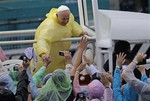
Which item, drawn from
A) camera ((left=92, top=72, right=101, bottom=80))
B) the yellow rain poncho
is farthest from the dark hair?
the yellow rain poncho

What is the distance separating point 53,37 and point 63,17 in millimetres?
255

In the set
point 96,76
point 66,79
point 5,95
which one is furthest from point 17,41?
point 5,95

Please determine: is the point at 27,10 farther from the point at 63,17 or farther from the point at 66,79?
the point at 66,79

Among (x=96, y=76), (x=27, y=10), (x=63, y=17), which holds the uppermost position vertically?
(x=63, y=17)

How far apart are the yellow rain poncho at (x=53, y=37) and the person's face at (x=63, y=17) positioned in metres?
0.05

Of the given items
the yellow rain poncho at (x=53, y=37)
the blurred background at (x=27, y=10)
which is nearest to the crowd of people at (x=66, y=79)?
the yellow rain poncho at (x=53, y=37)

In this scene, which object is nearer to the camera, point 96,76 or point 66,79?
point 66,79

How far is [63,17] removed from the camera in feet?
20.5

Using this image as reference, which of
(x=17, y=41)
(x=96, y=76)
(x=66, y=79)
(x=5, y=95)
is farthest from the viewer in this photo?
(x=17, y=41)

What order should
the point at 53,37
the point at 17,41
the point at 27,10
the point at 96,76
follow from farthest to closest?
the point at 27,10
the point at 17,41
the point at 53,37
the point at 96,76

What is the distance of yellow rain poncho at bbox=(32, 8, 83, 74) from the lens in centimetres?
616

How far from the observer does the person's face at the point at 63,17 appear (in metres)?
6.22

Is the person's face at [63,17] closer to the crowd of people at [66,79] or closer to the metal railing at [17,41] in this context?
the crowd of people at [66,79]

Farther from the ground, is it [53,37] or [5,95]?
[53,37]
